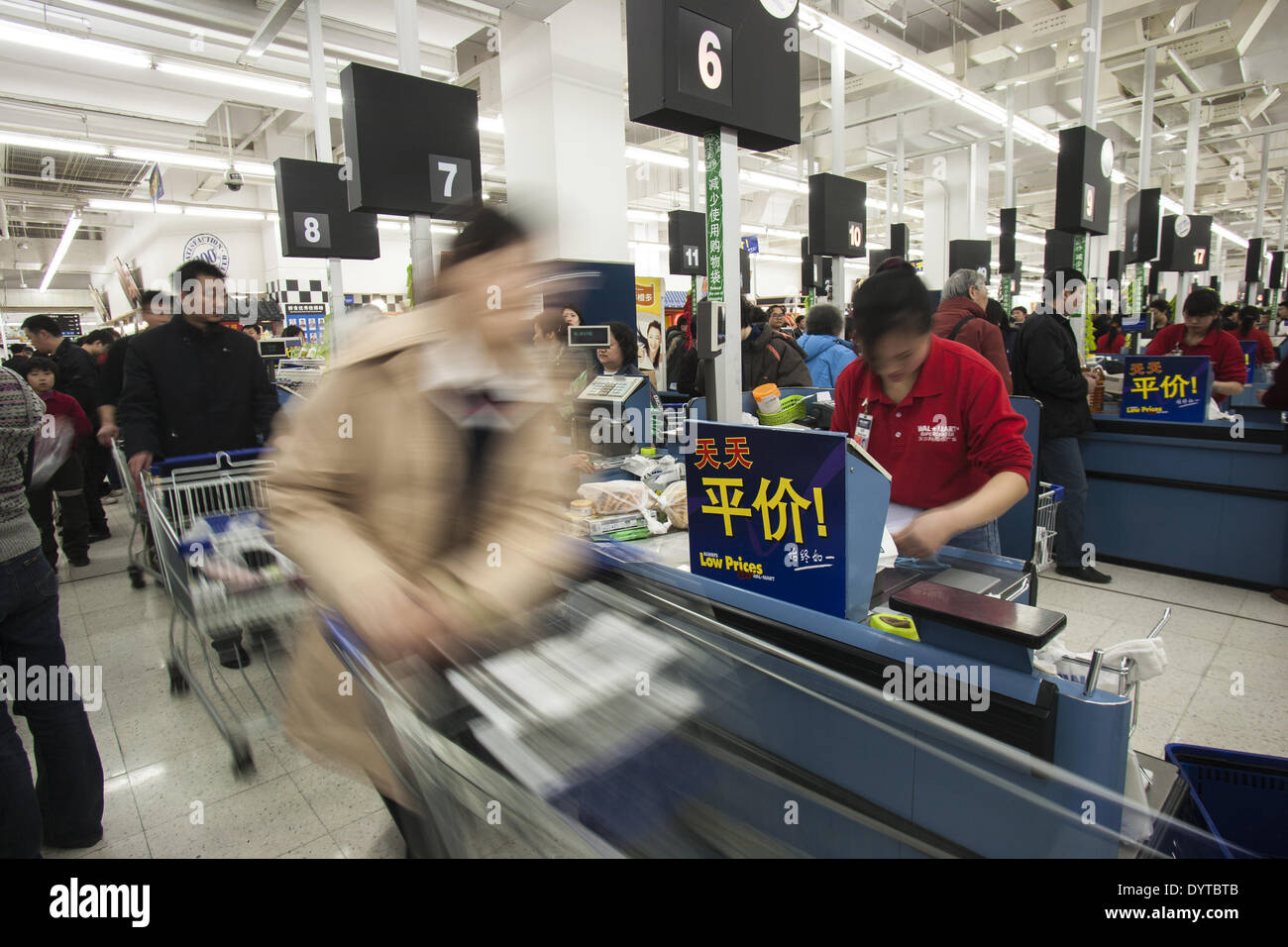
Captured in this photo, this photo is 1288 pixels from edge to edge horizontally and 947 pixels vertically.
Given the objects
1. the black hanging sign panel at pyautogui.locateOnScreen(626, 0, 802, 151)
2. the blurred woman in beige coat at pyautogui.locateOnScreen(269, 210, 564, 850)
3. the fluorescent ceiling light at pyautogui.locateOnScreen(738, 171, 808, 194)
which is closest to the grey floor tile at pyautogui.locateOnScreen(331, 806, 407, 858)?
the blurred woman in beige coat at pyautogui.locateOnScreen(269, 210, 564, 850)

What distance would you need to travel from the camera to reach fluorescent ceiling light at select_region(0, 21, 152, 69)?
545cm

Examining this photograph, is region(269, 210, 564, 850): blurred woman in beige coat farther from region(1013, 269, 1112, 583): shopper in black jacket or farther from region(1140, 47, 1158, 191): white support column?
region(1140, 47, 1158, 191): white support column

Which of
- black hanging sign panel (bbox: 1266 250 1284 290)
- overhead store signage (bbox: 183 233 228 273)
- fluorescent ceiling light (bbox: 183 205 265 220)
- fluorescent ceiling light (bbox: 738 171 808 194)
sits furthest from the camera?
overhead store signage (bbox: 183 233 228 273)

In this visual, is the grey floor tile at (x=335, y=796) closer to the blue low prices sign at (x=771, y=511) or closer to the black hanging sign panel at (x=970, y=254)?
the blue low prices sign at (x=771, y=511)

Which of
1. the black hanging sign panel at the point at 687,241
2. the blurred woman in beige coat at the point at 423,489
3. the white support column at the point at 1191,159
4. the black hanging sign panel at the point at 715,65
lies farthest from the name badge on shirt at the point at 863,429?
the white support column at the point at 1191,159

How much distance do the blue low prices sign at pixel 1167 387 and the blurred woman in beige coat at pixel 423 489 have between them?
191 inches

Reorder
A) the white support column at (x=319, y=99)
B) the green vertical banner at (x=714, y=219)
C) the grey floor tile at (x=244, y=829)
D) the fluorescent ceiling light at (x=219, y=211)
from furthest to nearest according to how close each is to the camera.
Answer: the fluorescent ceiling light at (x=219, y=211) → the white support column at (x=319, y=99) → the green vertical banner at (x=714, y=219) → the grey floor tile at (x=244, y=829)

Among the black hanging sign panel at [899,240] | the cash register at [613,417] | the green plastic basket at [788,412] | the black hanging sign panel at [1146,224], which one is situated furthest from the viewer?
the black hanging sign panel at [899,240]

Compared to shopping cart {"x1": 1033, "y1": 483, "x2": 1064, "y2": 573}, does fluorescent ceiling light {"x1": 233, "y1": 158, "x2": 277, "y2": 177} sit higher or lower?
higher

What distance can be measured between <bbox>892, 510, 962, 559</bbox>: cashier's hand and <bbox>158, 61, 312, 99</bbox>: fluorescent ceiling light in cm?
835

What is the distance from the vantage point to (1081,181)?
5637 mm

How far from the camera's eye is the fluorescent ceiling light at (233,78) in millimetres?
6793

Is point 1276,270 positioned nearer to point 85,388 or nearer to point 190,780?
point 190,780

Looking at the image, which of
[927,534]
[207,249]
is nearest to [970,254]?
[927,534]
